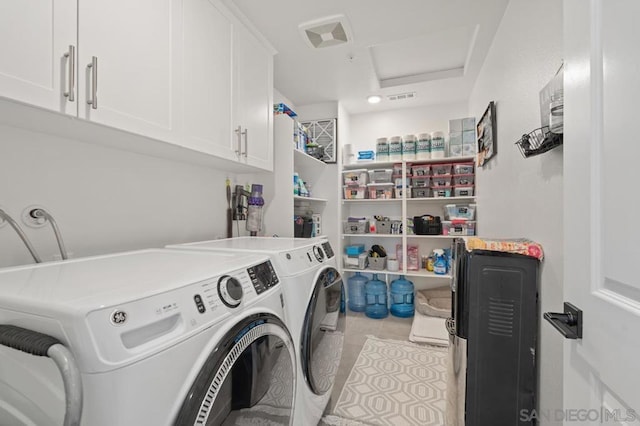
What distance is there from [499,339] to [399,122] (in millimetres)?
2767

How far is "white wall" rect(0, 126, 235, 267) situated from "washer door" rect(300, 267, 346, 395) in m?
0.90

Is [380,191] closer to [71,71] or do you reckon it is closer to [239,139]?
[239,139]

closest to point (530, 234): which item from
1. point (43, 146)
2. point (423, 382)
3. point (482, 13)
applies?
point (423, 382)

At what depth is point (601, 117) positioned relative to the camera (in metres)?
0.53

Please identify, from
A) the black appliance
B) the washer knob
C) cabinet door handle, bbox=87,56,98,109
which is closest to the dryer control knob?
the washer knob

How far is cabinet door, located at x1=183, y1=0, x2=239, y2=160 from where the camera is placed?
1.23 meters

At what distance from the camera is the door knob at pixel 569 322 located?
59 cm

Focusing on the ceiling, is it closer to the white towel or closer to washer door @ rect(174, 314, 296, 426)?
washer door @ rect(174, 314, 296, 426)

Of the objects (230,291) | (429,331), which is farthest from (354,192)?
(230,291)

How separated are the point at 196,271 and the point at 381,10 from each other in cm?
182

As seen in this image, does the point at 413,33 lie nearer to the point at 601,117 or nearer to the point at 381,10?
the point at 381,10

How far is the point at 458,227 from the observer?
9.14ft

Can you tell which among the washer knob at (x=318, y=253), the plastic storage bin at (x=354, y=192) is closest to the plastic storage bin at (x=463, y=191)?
the plastic storage bin at (x=354, y=192)

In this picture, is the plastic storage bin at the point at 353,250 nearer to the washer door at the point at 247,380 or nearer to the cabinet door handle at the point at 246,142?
the cabinet door handle at the point at 246,142
